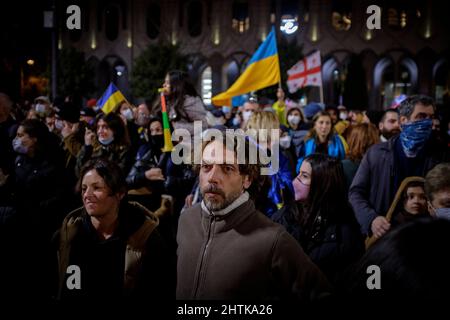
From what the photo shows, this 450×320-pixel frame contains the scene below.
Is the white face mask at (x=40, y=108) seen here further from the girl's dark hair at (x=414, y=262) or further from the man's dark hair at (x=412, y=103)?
the girl's dark hair at (x=414, y=262)

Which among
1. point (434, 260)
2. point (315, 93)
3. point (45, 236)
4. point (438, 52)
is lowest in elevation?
point (45, 236)

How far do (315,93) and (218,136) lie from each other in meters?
31.3

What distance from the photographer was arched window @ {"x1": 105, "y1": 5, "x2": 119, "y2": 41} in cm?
3394

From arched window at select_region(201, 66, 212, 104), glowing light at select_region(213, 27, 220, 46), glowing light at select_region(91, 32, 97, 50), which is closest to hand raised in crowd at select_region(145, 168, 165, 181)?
glowing light at select_region(213, 27, 220, 46)

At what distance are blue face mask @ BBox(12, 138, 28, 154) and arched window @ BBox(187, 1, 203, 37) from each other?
99.9ft

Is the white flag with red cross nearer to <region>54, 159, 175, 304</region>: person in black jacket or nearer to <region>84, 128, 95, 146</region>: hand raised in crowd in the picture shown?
<region>84, 128, 95, 146</region>: hand raised in crowd

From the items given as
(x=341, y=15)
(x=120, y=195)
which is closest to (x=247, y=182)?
(x=120, y=195)

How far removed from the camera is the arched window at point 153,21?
1314 inches

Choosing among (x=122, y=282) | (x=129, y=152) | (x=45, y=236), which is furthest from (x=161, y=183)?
(x=122, y=282)

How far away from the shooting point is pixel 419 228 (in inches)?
48.5

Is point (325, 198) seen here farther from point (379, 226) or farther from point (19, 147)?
Answer: point (19, 147)

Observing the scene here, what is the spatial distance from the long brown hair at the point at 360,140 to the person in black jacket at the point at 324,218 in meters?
2.17

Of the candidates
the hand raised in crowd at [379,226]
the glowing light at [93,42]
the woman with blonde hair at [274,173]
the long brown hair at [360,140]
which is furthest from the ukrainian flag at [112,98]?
the glowing light at [93,42]

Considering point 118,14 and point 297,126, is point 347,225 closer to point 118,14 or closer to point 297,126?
point 297,126
